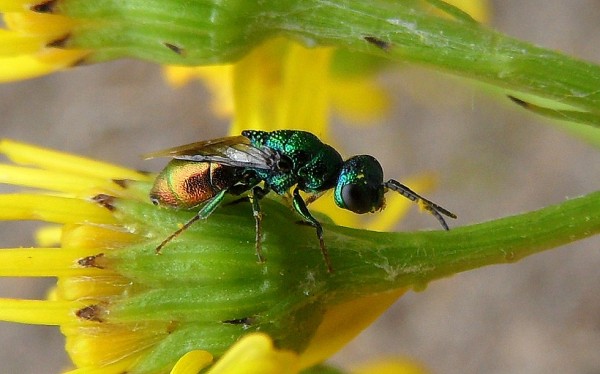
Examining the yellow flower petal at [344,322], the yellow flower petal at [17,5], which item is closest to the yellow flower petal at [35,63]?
the yellow flower petal at [17,5]

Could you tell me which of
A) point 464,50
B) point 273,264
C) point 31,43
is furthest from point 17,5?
point 464,50

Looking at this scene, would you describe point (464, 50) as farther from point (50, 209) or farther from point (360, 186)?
point (50, 209)

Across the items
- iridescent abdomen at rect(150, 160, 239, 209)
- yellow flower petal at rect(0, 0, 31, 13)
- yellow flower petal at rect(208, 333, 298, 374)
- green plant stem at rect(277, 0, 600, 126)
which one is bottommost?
yellow flower petal at rect(208, 333, 298, 374)

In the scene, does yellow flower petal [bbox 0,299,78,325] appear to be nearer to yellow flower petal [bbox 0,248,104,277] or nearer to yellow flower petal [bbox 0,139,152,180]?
yellow flower petal [bbox 0,248,104,277]

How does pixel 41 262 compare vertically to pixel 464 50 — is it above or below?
below

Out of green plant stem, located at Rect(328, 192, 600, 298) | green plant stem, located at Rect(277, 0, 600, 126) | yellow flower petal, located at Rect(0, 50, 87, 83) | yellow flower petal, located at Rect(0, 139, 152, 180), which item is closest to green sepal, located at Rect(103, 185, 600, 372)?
green plant stem, located at Rect(328, 192, 600, 298)

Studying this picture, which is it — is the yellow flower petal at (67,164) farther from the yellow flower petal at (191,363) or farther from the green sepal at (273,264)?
the yellow flower petal at (191,363)

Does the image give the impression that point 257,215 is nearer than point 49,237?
Yes
